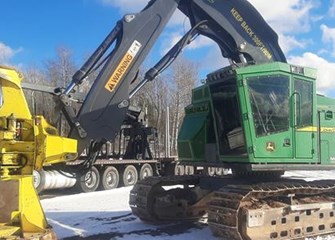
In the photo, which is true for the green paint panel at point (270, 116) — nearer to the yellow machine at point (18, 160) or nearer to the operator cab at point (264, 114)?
the operator cab at point (264, 114)

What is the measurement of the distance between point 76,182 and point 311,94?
1011cm

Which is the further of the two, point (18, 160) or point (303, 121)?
point (303, 121)

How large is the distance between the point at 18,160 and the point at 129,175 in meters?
13.1

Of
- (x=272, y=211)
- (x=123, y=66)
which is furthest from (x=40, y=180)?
(x=272, y=211)

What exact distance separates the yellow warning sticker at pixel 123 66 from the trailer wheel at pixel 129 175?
11.0 metres

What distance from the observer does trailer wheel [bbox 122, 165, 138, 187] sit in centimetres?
1853

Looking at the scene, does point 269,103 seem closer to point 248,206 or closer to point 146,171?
point 248,206

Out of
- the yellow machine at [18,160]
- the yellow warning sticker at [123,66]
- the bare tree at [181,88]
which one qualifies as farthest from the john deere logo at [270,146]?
the bare tree at [181,88]

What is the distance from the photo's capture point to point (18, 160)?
19.1ft

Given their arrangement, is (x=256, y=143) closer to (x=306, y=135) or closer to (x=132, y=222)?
(x=306, y=135)

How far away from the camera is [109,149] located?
1958 centimetres

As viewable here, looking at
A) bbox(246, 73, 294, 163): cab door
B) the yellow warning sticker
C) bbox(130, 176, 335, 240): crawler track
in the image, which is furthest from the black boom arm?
bbox(130, 176, 335, 240): crawler track

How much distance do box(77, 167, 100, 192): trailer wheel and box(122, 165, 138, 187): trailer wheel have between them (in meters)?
1.47

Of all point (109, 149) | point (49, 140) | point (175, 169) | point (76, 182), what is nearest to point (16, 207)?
point (49, 140)
